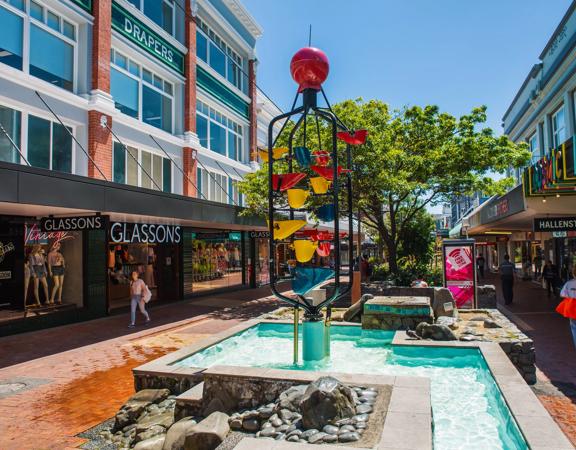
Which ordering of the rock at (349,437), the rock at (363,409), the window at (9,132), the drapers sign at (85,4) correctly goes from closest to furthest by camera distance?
the rock at (349,437), the rock at (363,409), the window at (9,132), the drapers sign at (85,4)

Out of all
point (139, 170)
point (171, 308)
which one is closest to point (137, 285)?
point (171, 308)

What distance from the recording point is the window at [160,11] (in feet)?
56.9

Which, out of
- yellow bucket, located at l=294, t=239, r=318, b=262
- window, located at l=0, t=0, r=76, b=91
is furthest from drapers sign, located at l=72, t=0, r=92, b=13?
yellow bucket, located at l=294, t=239, r=318, b=262

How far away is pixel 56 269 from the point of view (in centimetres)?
1409

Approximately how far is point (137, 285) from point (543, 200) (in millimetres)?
11761

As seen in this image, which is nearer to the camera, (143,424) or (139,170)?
(143,424)

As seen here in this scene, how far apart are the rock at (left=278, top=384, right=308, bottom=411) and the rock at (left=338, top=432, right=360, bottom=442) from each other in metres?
0.90

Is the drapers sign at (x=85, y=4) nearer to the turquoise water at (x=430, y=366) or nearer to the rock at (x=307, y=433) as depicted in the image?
the turquoise water at (x=430, y=366)

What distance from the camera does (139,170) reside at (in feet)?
55.8

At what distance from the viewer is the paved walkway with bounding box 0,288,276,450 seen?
19.6ft

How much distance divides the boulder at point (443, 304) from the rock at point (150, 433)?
7.44m

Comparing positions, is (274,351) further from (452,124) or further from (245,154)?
(245,154)

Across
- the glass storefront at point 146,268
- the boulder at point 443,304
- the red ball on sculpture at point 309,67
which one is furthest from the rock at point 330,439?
the glass storefront at point 146,268

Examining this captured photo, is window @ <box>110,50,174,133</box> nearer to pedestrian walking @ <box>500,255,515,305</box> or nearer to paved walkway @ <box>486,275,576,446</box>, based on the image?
pedestrian walking @ <box>500,255,515,305</box>
